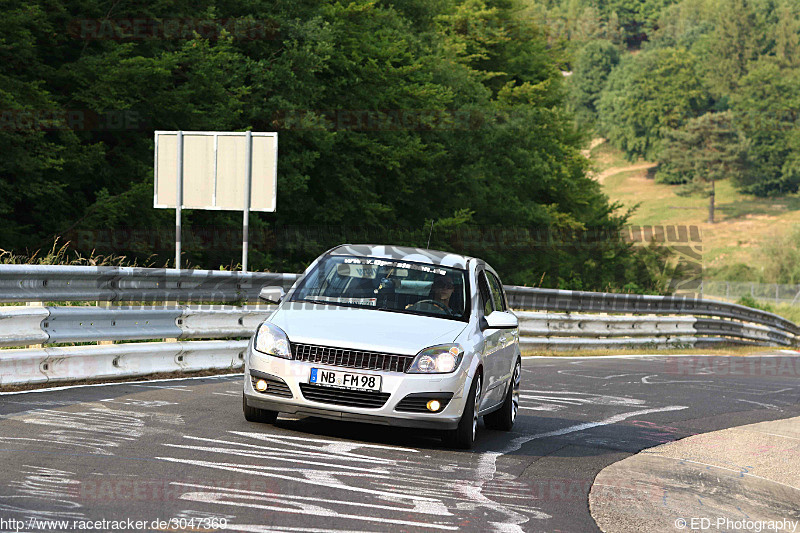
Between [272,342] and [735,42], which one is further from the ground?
[735,42]

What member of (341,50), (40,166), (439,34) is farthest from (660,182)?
(40,166)

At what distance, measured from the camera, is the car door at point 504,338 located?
32.5 ft

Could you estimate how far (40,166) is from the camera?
28.0 metres

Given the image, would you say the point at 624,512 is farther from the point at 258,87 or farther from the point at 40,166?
the point at 258,87

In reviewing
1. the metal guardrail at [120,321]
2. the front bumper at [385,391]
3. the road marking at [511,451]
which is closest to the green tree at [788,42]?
the road marking at [511,451]

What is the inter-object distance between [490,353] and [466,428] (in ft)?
3.09

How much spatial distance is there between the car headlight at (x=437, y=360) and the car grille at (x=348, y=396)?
31cm

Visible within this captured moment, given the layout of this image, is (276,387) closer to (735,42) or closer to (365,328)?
(365,328)

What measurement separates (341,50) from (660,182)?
464 feet

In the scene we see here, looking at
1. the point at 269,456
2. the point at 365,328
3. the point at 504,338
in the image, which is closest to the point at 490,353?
the point at 504,338

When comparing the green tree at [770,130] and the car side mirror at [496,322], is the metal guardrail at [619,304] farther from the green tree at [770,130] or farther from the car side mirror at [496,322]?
the green tree at [770,130]

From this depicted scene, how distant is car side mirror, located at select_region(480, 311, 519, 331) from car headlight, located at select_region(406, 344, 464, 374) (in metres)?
0.77

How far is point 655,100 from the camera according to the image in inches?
6998

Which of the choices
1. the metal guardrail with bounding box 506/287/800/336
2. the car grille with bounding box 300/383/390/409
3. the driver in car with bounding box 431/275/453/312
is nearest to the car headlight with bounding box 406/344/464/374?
the car grille with bounding box 300/383/390/409
